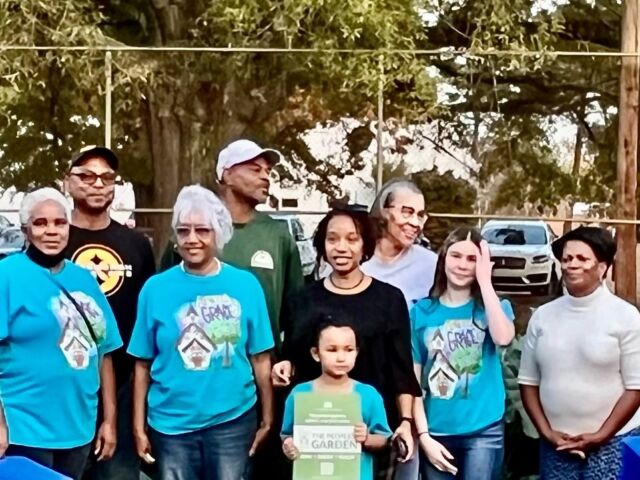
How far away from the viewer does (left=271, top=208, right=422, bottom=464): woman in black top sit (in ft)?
13.5

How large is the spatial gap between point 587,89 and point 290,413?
611 cm

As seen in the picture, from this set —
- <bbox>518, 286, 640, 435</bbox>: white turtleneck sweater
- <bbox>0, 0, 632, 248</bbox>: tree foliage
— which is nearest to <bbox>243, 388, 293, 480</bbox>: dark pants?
<bbox>518, 286, 640, 435</bbox>: white turtleneck sweater

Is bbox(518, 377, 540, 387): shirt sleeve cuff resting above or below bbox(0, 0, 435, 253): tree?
below

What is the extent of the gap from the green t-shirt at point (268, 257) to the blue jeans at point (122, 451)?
59 centimetres

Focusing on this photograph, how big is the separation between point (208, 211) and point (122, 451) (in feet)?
3.72

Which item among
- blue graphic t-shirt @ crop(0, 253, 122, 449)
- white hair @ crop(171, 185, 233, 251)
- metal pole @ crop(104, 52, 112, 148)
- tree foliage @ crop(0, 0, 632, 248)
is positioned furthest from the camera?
metal pole @ crop(104, 52, 112, 148)

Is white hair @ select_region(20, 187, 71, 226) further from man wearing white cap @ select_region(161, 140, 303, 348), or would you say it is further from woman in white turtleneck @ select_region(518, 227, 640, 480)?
woman in white turtleneck @ select_region(518, 227, 640, 480)

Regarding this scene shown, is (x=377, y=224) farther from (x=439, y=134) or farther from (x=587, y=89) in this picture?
(x=587, y=89)

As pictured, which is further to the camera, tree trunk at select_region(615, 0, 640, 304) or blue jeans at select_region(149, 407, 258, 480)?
tree trunk at select_region(615, 0, 640, 304)

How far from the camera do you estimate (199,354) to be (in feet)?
13.4

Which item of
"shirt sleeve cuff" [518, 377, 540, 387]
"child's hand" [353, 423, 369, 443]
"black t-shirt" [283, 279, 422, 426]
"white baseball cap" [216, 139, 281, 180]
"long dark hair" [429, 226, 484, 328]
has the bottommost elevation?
"child's hand" [353, 423, 369, 443]

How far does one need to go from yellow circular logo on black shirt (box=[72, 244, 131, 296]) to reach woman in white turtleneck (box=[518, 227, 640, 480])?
5.63 feet

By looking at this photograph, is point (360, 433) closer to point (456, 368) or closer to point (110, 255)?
point (456, 368)

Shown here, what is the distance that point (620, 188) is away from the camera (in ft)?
29.7
